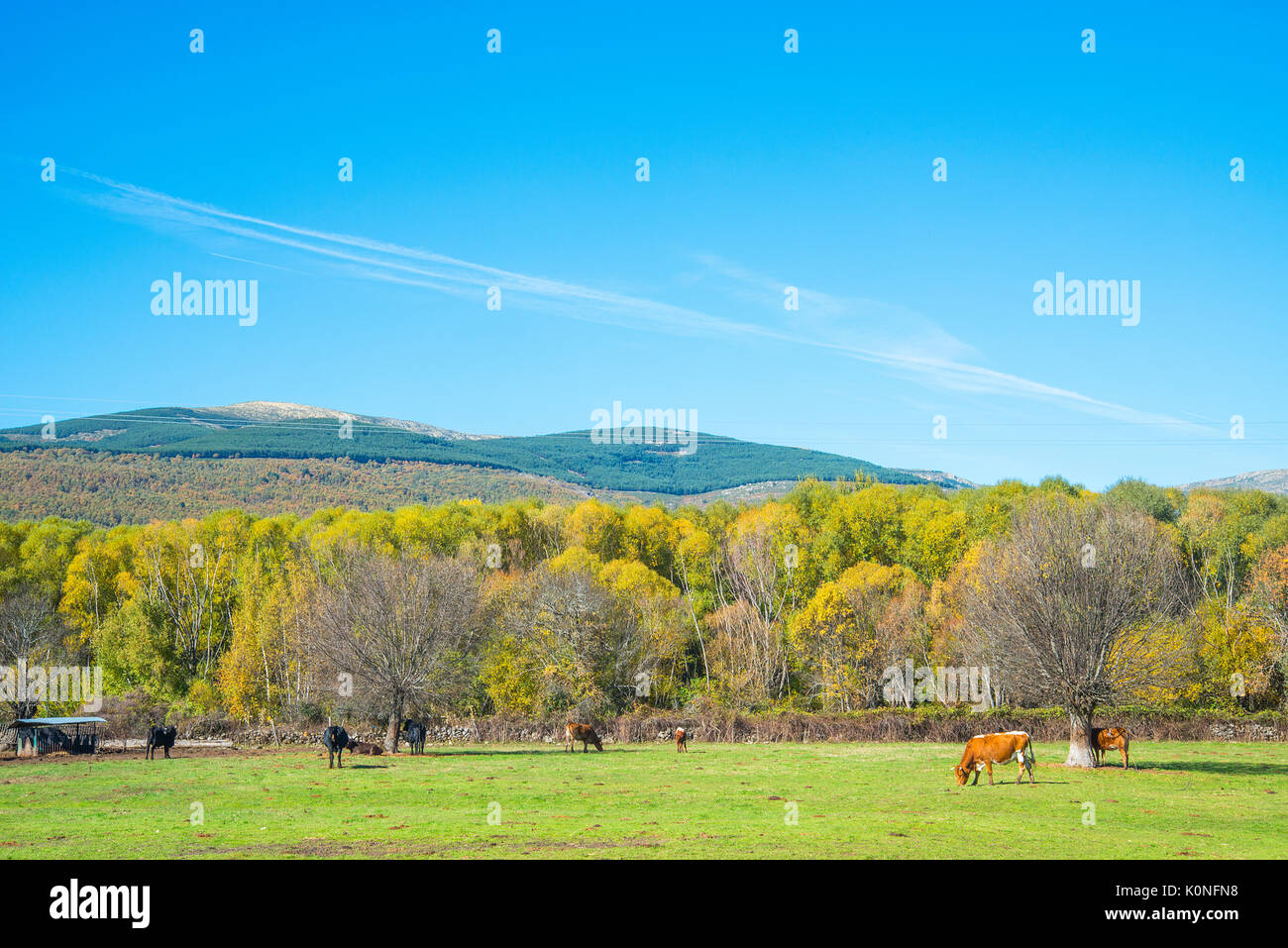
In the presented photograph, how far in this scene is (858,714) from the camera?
5459cm

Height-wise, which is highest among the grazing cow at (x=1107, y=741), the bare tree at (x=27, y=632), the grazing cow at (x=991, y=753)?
the bare tree at (x=27, y=632)

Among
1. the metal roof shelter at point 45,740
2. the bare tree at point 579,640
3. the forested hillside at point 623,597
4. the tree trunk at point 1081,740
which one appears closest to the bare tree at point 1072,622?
the tree trunk at point 1081,740

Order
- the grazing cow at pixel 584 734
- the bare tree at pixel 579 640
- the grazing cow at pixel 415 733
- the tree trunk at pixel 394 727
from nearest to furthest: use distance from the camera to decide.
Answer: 1. the tree trunk at pixel 394 727
2. the grazing cow at pixel 415 733
3. the grazing cow at pixel 584 734
4. the bare tree at pixel 579 640

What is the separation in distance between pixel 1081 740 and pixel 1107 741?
1602 mm

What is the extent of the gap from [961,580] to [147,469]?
163 meters

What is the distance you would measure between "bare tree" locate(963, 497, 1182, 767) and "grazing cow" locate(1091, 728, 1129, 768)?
18.1 inches

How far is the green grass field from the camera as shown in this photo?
62.4 ft

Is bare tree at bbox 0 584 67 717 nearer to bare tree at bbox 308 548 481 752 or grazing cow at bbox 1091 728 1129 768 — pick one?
bare tree at bbox 308 548 481 752

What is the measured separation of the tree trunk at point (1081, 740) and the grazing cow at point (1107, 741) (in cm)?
24

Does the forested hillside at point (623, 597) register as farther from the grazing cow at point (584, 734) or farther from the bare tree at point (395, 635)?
the grazing cow at point (584, 734)

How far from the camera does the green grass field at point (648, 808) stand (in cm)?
1902

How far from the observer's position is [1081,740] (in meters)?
35.8
